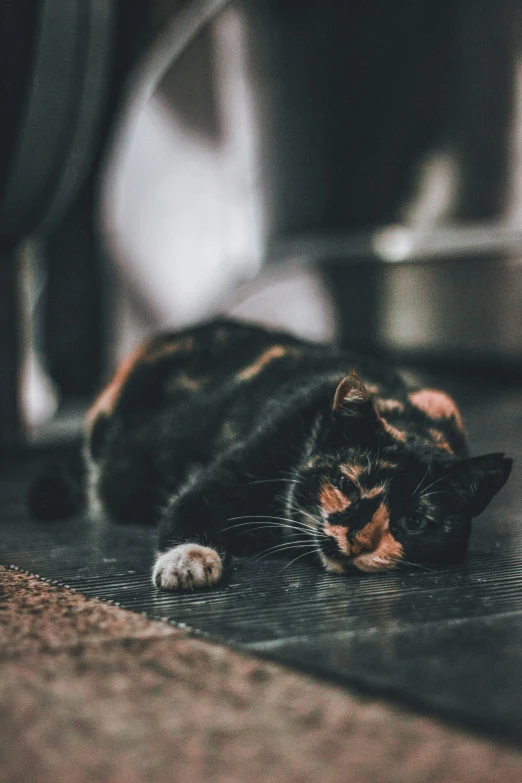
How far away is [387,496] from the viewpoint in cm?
153

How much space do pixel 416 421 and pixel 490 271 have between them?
97.0 inches

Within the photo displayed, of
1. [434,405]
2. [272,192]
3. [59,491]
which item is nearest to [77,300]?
[272,192]

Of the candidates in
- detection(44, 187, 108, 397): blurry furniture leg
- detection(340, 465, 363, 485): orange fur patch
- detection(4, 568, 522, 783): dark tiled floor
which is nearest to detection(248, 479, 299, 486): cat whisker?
detection(340, 465, 363, 485): orange fur patch

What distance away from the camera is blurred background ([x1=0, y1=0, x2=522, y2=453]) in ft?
11.4

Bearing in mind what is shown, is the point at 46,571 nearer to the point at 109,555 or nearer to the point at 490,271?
the point at 109,555

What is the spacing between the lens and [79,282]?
17.7 feet

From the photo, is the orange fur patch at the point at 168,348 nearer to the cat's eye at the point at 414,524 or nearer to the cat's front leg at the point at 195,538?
the cat's front leg at the point at 195,538

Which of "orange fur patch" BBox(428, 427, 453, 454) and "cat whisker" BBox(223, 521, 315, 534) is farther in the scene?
"orange fur patch" BBox(428, 427, 453, 454)

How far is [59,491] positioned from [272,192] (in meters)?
3.22

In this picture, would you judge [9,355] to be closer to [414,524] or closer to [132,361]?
[132,361]

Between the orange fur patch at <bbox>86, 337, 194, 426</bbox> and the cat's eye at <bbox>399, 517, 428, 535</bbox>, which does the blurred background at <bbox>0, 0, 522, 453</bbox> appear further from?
the cat's eye at <bbox>399, 517, 428, 535</bbox>

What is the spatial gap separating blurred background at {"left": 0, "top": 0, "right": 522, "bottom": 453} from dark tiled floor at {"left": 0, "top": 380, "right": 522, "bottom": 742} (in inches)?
59.2

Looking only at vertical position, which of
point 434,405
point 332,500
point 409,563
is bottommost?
point 409,563

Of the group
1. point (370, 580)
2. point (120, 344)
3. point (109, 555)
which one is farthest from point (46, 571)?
point (120, 344)
